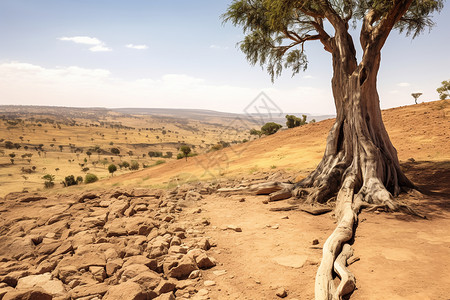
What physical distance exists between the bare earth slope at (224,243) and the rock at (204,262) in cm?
12

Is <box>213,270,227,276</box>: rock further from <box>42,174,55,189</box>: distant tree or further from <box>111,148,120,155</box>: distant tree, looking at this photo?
<box>111,148,120,155</box>: distant tree

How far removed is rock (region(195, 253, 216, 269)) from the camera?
4.20 metres

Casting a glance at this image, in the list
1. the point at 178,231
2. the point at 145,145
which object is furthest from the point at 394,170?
the point at 145,145

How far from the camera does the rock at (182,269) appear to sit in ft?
12.9

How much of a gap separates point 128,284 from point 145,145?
207ft

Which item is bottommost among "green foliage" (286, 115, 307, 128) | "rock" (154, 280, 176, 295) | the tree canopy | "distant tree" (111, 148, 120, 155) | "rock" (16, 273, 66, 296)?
"distant tree" (111, 148, 120, 155)

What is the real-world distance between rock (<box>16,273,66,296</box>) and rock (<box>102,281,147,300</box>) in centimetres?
66

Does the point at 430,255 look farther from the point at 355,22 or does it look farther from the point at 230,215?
the point at 355,22

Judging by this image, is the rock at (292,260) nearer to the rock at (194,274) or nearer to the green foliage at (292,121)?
the rock at (194,274)

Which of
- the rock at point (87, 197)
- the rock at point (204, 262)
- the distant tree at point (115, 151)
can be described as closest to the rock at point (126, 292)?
the rock at point (204, 262)

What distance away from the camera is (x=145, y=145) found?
210 feet

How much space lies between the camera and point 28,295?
324 centimetres

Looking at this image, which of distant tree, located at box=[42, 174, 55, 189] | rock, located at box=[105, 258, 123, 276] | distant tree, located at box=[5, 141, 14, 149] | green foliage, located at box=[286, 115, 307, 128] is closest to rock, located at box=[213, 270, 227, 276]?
rock, located at box=[105, 258, 123, 276]

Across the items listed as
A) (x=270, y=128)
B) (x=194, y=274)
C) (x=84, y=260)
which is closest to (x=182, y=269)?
(x=194, y=274)
